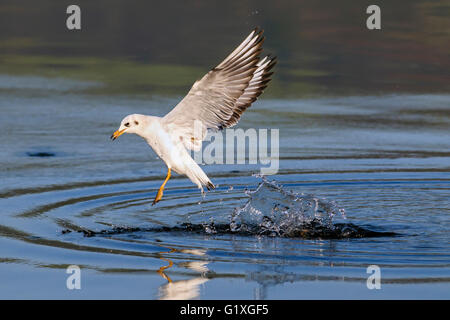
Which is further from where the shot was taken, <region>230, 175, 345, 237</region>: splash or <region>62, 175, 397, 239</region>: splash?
<region>230, 175, 345, 237</region>: splash

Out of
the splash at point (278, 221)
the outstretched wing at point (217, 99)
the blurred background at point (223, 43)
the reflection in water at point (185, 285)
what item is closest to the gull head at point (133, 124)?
the outstretched wing at point (217, 99)

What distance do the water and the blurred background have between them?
1827 millimetres

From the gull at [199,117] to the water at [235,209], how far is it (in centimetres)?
56

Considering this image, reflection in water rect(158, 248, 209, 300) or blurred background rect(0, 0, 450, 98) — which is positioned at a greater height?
blurred background rect(0, 0, 450, 98)

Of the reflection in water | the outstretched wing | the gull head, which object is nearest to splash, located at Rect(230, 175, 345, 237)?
the outstretched wing

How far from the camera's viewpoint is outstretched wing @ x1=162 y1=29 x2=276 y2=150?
8.96m

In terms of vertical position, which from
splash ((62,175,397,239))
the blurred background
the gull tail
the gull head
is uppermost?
the blurred background

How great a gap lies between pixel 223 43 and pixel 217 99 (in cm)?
982

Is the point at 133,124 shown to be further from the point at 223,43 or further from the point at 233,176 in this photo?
the point at 223,43

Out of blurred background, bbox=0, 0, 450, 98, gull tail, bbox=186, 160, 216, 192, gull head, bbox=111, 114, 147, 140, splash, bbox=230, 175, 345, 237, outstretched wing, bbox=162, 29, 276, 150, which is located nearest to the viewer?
splash, bbox=230, 175, 345, 237

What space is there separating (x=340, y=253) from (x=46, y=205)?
10.1 ft

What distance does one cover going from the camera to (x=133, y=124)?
30.1 ft

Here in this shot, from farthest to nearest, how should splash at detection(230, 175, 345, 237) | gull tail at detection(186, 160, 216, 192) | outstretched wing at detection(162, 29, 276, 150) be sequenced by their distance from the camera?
1. gull tail at detection(186, 160, 216, 192)
2. outstretched wing at detection(162, 29, 276, 150)
3. splash at detection(230, 175, 345, 237)

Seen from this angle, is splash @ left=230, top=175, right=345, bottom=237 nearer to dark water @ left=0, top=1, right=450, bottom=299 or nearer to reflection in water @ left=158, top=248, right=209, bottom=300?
dark water @ left=0, top=1, right=450, bottom=299
